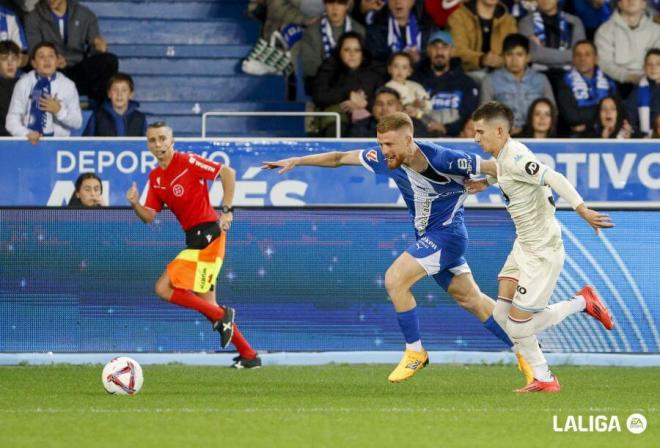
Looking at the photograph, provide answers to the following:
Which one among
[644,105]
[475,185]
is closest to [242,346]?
[475,185]

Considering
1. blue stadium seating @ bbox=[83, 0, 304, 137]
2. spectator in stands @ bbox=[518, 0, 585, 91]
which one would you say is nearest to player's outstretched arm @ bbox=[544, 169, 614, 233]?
blue stadium seating @ bbox=[83, 0, 304, 137]

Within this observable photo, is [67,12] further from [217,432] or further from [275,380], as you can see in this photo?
[217,432]

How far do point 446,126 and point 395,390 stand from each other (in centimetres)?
629

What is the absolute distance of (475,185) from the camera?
36.0 feet

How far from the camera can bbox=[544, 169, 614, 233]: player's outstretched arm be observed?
31.5ft

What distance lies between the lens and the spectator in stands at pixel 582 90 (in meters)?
16.9

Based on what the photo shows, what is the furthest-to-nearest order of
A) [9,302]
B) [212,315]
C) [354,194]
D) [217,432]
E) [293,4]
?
[293,4] < [354,194] < [9,302] < [212,315] < [217,432]

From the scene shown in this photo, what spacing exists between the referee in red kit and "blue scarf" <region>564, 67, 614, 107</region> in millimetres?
6078

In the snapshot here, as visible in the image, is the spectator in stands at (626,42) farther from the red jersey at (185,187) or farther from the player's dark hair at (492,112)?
the player's dark hair at (492,112)

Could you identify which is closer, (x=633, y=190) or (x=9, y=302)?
(x=9, y=302)

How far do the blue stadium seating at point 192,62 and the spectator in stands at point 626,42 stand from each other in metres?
3.78

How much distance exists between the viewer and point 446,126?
16.7 metres

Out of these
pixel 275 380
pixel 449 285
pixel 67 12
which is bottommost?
pixel 275 380

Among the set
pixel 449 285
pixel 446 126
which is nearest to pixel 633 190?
pixel 446 126
